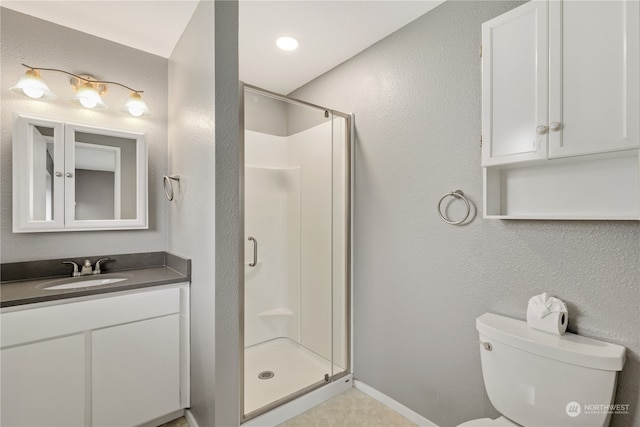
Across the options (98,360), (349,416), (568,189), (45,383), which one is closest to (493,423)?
(349,416)

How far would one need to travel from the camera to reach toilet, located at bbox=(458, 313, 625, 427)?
3.39 ft

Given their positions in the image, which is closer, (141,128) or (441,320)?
(441,320)

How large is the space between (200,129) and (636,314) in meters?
2.08

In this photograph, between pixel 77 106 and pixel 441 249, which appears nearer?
pixel 441 249

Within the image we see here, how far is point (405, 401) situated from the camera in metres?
1.84

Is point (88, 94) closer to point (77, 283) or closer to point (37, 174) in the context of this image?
point (37, 174)

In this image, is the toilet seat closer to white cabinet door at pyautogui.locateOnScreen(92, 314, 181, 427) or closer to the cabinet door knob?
the cabinet door knob

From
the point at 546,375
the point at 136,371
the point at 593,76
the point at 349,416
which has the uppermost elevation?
the point at 593,76

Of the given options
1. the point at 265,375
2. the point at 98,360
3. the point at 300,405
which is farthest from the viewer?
the point at 265,375

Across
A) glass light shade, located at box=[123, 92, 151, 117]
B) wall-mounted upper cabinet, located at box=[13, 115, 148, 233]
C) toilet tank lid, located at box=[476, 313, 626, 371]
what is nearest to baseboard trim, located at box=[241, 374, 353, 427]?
toilet tank lid, located at box=[476, 313, 626, 371]

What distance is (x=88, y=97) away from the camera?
1.84 meters

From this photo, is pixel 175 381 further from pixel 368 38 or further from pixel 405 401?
pixel 368 38

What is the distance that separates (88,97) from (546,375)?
280cm

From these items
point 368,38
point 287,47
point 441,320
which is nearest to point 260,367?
point 441,320
